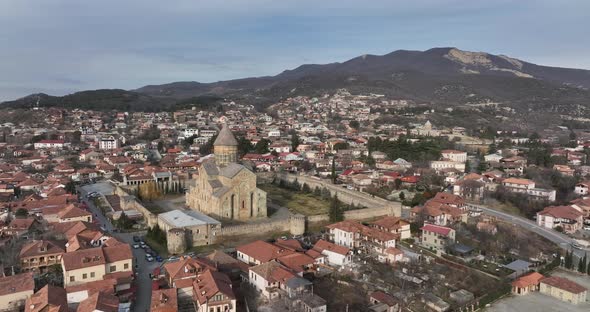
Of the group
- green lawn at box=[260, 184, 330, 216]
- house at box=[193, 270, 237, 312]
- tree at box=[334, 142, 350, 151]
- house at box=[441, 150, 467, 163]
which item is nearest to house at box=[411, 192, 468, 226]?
green lawn at box=[260, 184, 330, 216]

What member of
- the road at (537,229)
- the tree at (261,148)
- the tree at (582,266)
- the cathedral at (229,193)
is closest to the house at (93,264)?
the cathedral at (229,193)

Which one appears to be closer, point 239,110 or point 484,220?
point 484,220

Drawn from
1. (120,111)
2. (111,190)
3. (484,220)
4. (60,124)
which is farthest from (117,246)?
(120,111)

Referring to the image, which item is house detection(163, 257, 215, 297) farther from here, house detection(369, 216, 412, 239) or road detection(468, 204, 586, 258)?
road detection(468, 204, 586, 258)

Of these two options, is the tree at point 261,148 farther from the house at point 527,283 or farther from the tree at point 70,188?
the house at point 527,283

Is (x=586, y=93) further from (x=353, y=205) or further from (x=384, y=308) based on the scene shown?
(x=384, y=308)

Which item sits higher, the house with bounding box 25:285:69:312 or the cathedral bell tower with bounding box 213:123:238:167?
the cathedral bell tower with bounding box 213:123:238:167
